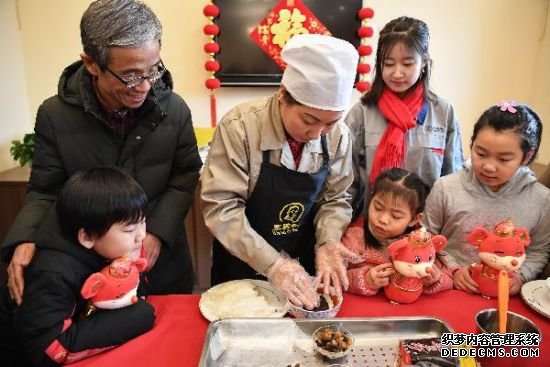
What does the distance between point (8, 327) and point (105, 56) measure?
2.74ft

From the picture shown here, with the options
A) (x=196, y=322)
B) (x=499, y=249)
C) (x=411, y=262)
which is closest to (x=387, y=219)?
(x=411, y=262)

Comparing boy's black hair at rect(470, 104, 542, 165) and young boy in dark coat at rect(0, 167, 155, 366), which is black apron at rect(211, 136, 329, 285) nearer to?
young boy in dark coat at rect(0, 167, 155, 366)

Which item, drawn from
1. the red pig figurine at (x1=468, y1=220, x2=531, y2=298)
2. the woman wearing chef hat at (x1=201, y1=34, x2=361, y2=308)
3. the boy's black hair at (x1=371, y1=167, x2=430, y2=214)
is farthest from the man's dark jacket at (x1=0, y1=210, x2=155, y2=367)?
the red pig figurine at (x1=468, y1=220, x2=531, y2=298)

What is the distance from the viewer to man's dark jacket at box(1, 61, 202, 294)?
1326 millimetres

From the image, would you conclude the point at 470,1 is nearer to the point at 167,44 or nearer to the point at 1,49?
the point at 167,44

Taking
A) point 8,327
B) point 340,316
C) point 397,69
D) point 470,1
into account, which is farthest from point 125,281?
point 470,1

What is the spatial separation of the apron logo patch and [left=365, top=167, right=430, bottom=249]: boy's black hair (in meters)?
0.25

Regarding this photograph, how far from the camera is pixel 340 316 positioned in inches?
45.5

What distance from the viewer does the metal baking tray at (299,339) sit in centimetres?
100

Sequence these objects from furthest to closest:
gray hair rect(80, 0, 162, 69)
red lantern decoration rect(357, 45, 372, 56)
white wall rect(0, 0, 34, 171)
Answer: red lantern decoration rect(357, 45, 372, 56) < white wall rect(0, 0, 34, 171) < gray hair rect(80, 0, 162, 69)

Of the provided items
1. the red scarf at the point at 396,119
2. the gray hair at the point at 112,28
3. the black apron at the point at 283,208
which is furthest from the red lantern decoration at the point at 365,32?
the gray hair at the point at 112,28

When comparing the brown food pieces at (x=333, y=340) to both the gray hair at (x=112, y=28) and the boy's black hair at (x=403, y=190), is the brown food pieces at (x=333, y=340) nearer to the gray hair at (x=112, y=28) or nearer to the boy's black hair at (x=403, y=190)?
the boy's black hair at (x=403, y=190)

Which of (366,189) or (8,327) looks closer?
(8,327)

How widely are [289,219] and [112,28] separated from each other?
2.62ft
